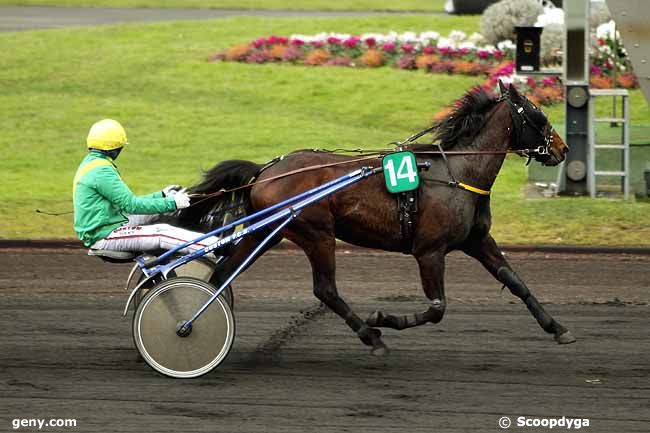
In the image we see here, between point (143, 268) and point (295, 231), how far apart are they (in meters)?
0.98

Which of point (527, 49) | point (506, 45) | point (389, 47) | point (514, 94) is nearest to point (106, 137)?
point (514, 94)

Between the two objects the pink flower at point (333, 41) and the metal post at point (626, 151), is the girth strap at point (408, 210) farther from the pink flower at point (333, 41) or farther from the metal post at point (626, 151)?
the pink flower at point (333, 41)

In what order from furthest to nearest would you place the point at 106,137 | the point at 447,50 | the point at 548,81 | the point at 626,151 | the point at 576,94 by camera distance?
the point at 447,50 → the point at 548,81 → the point at 576,94 → the point at 626,151 → the point at 106,137

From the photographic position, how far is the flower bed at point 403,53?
17172 millimetres

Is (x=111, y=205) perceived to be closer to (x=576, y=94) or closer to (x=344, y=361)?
(x=344, y=361)

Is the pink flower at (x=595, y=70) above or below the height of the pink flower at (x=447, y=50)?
below

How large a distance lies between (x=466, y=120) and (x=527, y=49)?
19.1ft

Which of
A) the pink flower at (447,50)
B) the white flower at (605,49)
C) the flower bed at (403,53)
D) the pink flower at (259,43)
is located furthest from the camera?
the pink flower at (259,43)

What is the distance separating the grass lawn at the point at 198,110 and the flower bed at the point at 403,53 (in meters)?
0.31

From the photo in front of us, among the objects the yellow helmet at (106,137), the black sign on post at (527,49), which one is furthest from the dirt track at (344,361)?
the black sign on post at (527,49)

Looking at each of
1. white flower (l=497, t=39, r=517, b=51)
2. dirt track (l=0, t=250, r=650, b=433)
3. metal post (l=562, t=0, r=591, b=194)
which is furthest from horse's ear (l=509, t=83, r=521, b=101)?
white flower (l=497, t=39, r=517, b=51)

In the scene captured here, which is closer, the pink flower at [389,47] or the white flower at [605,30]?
the white flower at [605,30]

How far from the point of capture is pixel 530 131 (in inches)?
298

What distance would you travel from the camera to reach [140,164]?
14.9 m
